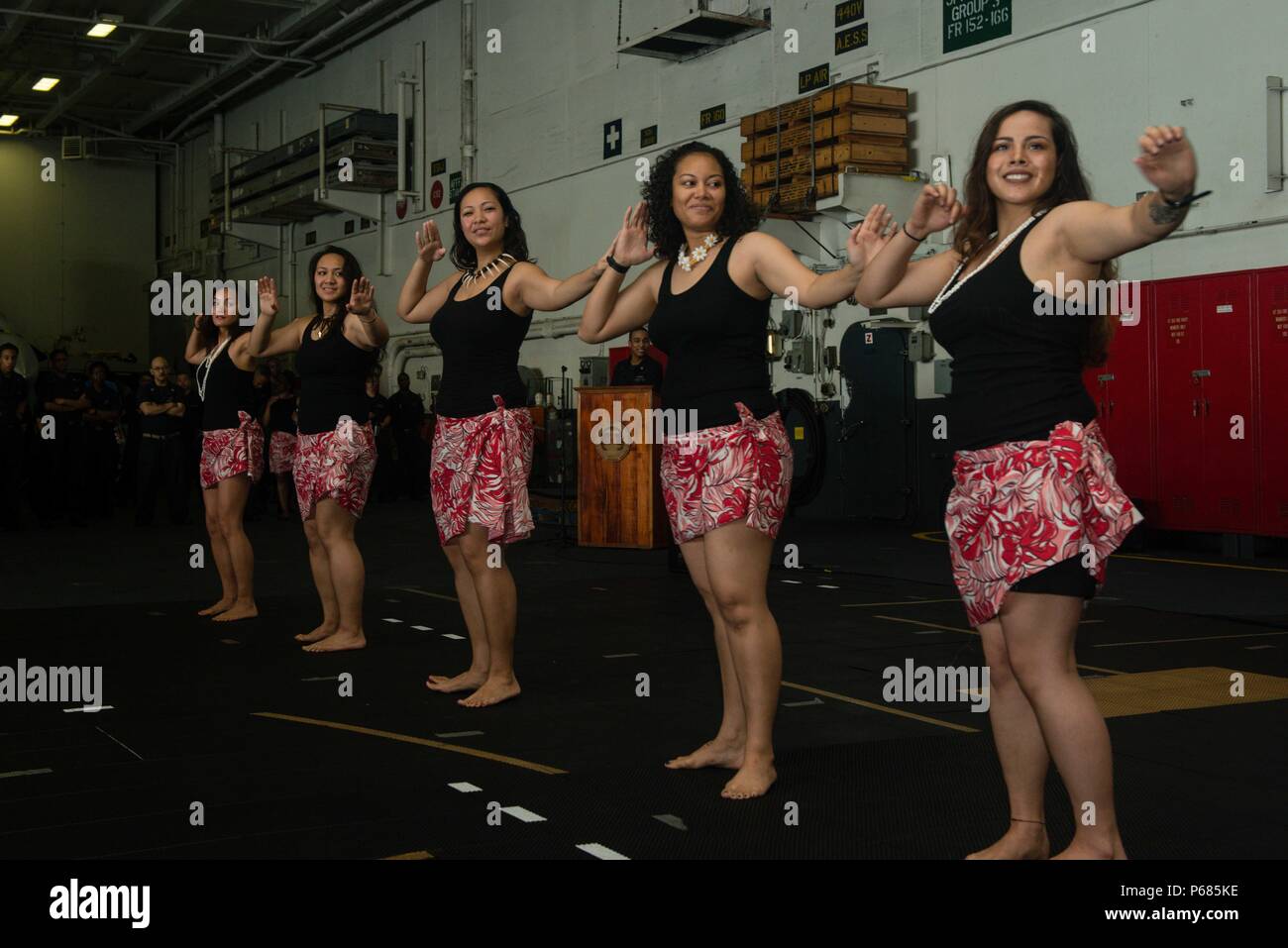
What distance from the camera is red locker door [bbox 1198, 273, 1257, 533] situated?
9203 millimetres

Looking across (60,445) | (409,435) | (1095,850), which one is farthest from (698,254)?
(409,435)

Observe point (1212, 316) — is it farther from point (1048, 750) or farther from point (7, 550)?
point (7, 550)

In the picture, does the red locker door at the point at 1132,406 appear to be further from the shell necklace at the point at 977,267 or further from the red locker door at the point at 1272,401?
the shell necklace at the point at 977,267

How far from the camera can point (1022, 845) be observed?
261 cm

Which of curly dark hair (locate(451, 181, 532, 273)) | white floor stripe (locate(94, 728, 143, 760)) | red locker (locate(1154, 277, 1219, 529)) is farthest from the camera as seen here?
red locker (locate(1154, 277, 1219, 529))

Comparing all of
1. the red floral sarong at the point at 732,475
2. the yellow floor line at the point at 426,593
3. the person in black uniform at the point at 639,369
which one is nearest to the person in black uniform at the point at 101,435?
the person in black uniform at the point at 639,369

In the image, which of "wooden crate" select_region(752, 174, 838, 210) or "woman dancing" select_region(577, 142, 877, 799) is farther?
"wooden crate" select_region(752, 174, 838, 210)

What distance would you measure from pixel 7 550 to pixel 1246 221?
9.74 meters

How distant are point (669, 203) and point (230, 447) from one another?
359cm

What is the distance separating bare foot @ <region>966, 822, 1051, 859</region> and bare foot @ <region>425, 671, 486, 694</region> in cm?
239

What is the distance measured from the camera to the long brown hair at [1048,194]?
2.53 meters

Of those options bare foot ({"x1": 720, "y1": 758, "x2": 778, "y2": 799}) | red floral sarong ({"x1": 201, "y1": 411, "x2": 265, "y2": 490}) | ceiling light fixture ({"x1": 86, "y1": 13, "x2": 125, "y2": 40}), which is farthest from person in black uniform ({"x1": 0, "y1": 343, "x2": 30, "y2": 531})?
bare foot ({"x1": 720, "y1": 758, "x2": 778, "y2": 799})

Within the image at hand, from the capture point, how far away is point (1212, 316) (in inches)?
370

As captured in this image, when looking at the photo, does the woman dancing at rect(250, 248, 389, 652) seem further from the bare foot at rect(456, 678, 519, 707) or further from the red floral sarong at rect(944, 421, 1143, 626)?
the red floral sarong at rect(944, 421, 1143, 626)
